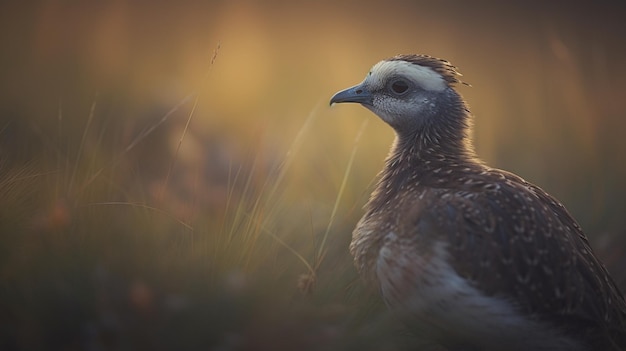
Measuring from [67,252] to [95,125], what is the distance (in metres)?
2.72

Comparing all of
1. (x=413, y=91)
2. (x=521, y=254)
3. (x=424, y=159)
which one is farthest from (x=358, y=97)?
(x=521, y=254)

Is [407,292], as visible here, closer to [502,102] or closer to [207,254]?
[207,254]

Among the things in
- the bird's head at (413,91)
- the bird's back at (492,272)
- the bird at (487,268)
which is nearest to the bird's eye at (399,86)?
the bird's head at (413,91)

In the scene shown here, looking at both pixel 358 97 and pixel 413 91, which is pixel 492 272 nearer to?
pixel 413 91

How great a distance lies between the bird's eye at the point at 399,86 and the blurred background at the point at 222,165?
1.75 feet

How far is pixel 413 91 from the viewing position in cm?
587

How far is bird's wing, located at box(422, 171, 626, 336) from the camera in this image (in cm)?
473

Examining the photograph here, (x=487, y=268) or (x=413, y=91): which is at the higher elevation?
(x=413, y=91)

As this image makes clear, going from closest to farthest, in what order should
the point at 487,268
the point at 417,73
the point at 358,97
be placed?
1. the point at 487,268
2. the point at 417,73
3. the point at 358,97

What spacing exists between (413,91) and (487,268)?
1632 millimetres

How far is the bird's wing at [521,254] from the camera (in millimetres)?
4727

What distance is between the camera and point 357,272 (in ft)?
18.1

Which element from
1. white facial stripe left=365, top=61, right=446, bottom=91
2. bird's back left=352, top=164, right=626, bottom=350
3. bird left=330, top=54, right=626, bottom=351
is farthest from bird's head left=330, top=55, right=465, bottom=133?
bird's back left=352, top=164, right=626, bottom=350

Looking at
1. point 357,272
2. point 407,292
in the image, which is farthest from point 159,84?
point 407,292
